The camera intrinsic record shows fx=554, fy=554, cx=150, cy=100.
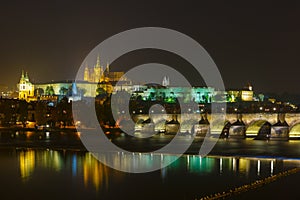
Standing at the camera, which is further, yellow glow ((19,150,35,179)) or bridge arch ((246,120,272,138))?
bridge arch ((246,120,272,138))

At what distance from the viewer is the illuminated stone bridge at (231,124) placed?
43.8 meters

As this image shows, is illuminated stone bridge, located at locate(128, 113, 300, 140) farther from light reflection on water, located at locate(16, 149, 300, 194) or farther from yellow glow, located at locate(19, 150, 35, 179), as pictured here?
→ yellow glow, located at locate(19, 150, 35, 179)

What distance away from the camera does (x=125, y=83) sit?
110062 millimetres

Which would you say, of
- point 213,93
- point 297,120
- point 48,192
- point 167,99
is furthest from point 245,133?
point 213,93

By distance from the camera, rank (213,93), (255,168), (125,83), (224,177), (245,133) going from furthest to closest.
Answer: (125,83) → (213,93) → (245,133) → (255,168) → (224,177)

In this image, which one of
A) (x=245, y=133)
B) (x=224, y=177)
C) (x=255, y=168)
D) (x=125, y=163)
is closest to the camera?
(x=224, y=177)

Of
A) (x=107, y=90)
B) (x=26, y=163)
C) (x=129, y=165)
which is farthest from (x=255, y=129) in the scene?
(x=107, y=90)

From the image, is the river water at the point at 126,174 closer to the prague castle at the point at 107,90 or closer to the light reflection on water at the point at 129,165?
the light reflection on water at the point at 129,165

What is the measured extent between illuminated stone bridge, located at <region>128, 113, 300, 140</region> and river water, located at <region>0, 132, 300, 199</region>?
12.7 meters

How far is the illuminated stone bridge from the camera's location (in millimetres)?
43750

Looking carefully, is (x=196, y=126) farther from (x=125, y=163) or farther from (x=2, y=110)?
(x=125, y=163)

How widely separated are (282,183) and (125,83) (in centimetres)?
9123

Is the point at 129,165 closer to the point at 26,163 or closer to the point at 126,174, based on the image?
the point at 126,174

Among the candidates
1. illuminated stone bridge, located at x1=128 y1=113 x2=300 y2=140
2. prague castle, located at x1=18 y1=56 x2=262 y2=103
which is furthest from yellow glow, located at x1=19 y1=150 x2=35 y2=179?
prague castle, located at x1=18 y1=56 x2=262 y2=103
